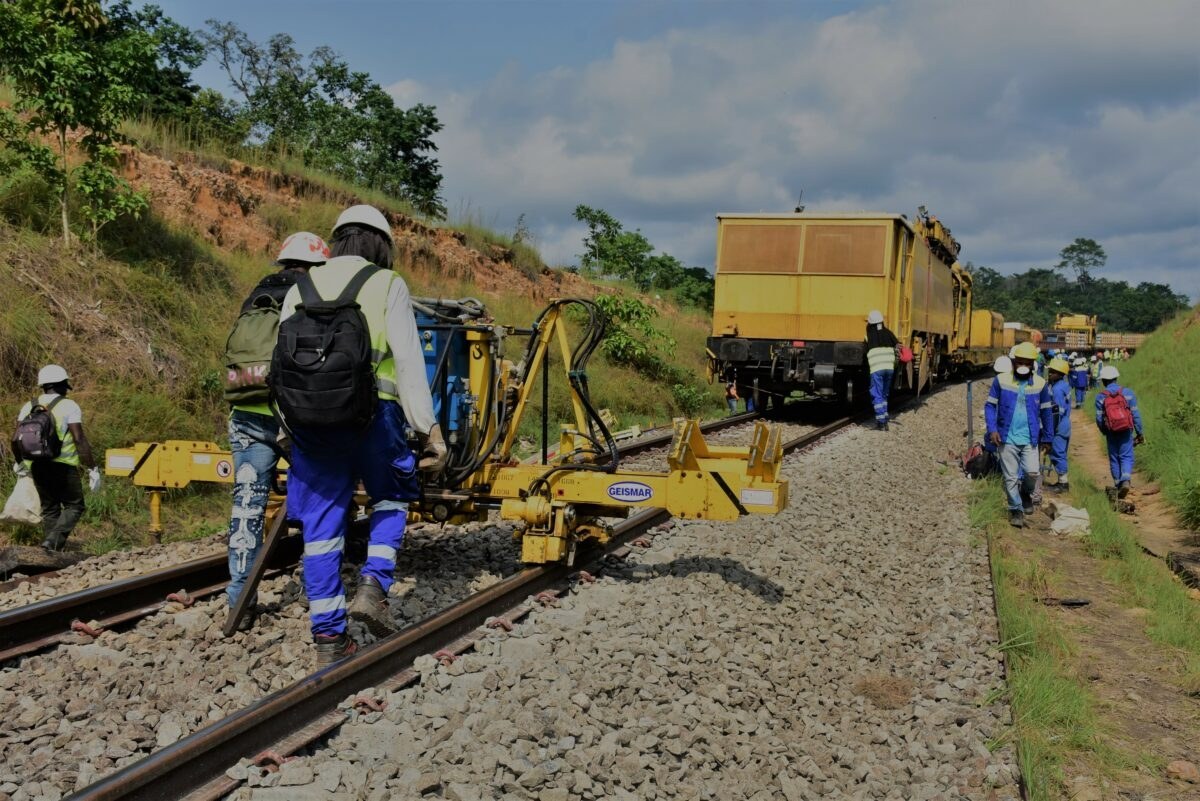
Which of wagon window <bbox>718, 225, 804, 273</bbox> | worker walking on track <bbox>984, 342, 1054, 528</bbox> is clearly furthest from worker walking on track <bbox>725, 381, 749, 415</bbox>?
worker walking on track <bbox>984, 342, 1054, 528</bbox>

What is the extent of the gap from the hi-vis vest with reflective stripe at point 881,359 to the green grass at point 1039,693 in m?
7.44

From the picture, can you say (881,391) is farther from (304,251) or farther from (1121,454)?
(304,251)

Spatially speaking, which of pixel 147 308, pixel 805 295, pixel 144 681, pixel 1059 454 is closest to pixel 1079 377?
pixel 805 295

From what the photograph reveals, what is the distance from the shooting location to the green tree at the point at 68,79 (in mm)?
9156

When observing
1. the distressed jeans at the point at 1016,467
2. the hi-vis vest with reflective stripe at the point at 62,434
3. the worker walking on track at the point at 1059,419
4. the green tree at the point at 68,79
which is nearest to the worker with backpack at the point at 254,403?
the hi-vis vest with reflective stripe at the point at 62,434

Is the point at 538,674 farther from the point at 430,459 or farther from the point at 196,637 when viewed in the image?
the point at 196,637

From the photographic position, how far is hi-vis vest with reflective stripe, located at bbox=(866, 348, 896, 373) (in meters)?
14.2

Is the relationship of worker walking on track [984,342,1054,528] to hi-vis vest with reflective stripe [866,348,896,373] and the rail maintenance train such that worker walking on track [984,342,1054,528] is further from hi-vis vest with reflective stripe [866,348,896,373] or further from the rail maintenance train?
the rail maintenance train

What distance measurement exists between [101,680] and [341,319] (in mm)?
1732

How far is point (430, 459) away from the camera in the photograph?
4.27 meters

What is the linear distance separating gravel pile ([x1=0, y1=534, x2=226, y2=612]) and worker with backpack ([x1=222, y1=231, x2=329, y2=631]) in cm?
107

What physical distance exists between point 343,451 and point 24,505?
155 inches

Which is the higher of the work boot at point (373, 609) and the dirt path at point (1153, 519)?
the work boot at point (373, 609)

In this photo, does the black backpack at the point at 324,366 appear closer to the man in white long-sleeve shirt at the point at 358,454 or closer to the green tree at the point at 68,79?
the man in white long-sleeve shirt at the point at 358,454
